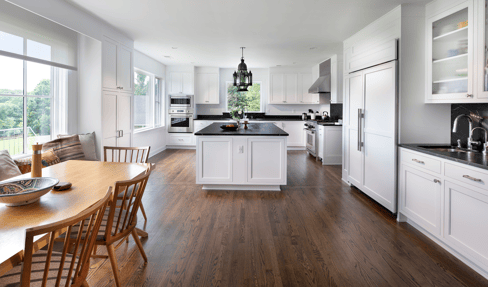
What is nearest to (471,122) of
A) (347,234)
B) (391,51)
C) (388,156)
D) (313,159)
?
(388,156)

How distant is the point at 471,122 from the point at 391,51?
1.15 m

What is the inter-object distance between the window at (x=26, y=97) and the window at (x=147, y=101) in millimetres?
2732

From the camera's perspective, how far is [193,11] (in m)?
3.74

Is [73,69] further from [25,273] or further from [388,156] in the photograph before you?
[388,156]

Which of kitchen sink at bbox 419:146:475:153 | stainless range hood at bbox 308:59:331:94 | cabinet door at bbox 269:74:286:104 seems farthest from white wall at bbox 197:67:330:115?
kitchen sink at bbox 419:146:475:153

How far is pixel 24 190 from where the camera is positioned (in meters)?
1.71

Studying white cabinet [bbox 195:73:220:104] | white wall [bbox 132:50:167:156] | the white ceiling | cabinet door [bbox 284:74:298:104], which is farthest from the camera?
cabinet door [bbox 284:74:298:104]

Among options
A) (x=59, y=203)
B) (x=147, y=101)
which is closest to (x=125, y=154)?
→ (x=59, y=203)

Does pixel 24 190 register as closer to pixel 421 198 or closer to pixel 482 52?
pixel 421 198

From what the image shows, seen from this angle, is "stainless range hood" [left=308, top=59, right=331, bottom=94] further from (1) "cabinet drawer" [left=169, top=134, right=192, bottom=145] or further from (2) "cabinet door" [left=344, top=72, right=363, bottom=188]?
(1) "cabinet drawer" [left=169, top=134, right=192, bottom=145]

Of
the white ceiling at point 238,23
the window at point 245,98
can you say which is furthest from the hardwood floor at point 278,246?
the window at point 245,98

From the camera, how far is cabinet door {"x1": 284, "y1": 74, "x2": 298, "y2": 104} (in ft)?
29.1

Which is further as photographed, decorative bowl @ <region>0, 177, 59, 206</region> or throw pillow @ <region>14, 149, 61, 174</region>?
throw pillow @ <region>14, 149, 61, 174</region>

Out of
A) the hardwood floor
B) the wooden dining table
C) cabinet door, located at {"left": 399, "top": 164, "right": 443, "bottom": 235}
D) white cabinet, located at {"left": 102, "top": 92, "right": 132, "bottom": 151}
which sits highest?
white cabinet, located at {"left": 102, "top": 92, "right": 132, "bottom": 151}
